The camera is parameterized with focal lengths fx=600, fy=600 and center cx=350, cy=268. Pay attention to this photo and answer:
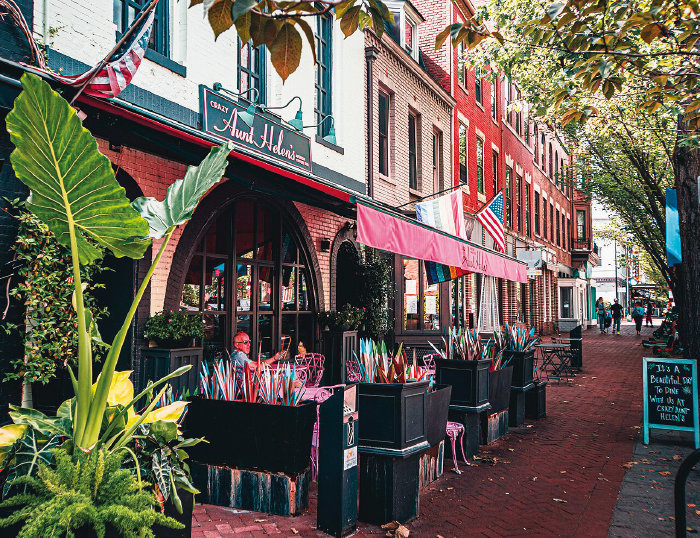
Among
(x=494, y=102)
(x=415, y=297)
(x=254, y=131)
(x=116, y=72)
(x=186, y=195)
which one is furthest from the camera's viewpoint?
(x=494, y=102)

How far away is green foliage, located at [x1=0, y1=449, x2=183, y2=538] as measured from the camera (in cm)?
229

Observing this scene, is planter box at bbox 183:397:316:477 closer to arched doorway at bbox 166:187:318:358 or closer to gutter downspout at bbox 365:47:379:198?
arched doorway at bbox 166:187:318:358

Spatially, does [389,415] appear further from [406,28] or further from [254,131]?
[406,28]

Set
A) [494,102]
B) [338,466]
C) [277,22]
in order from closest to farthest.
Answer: [277,22], [338,466], [494,102]

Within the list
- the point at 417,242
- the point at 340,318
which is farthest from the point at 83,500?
the point at 340,318

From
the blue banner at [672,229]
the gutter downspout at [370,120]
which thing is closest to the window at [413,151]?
the gutter downspout at [370,120]

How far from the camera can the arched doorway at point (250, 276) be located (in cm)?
805

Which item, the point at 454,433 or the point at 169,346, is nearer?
the point at 454,433

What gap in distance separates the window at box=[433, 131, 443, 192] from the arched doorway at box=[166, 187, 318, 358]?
685cm

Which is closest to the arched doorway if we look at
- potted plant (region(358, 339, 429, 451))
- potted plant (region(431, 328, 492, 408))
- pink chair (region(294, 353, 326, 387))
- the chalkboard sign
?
pink chair (region(294, 353, 326, 387))

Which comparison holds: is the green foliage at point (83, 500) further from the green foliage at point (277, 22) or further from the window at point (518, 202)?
the window at point (518, 202)

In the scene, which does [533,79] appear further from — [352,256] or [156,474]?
[156,474]

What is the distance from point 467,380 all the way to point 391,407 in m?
2.20

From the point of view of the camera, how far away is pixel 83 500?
2.36m
